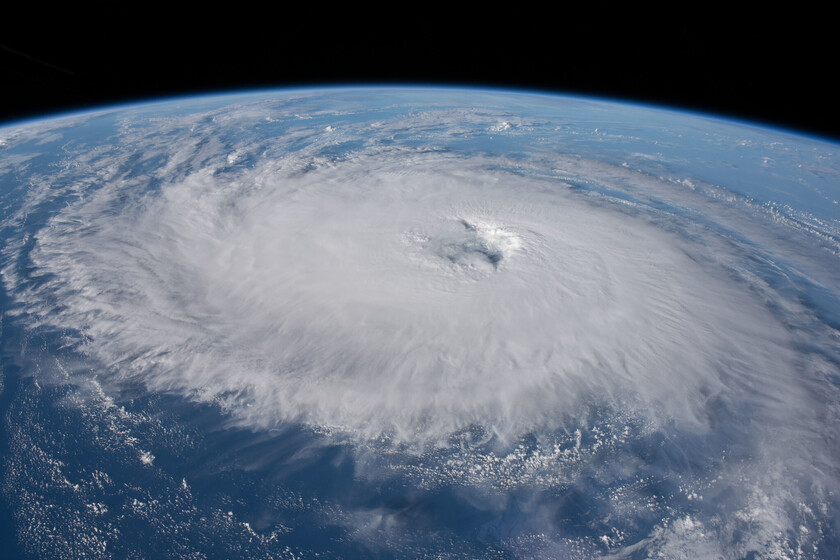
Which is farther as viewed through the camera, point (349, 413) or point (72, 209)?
point (72, 209)

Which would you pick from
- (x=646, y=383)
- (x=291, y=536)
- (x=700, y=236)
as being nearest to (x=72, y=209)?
(x=291, y=536)

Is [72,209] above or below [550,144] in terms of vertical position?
below

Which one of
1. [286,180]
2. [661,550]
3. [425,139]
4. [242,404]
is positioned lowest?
[242,404]

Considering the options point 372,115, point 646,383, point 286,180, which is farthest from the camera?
point 372,115

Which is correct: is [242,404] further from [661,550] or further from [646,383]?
[646,383]

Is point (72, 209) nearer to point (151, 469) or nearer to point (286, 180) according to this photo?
point (286, 180)

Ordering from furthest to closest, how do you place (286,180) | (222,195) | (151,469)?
(286,180)
(222,195)
(151,469)

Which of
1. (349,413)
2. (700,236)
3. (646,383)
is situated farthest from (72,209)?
(700,236)
